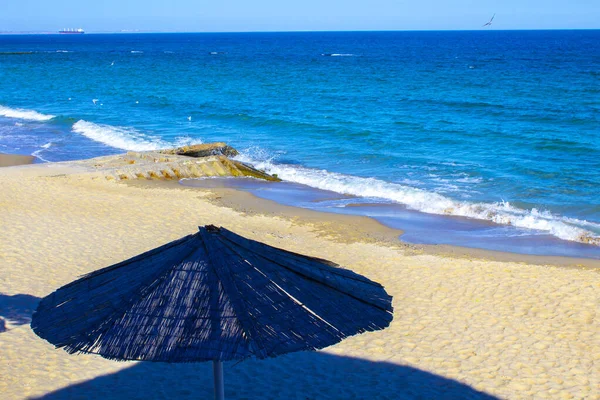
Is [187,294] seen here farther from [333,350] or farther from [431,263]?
[431,263]

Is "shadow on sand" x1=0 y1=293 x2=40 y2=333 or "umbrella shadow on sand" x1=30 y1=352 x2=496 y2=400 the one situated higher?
"umbrella shadow on sand" x1=30 y1=352 x2=496 y2=400

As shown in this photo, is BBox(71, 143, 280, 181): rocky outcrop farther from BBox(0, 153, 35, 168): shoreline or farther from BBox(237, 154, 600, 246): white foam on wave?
BBox(0, 153, 35, 168): shoreline

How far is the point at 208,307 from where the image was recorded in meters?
4.98

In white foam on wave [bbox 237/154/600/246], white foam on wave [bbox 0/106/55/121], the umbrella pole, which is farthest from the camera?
white foam on wave [bbox 0/106/55/121]

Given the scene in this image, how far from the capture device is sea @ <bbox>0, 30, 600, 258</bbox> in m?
16.1

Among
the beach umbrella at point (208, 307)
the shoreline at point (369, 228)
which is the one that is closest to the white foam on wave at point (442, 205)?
the shoreline at point (369, 228)

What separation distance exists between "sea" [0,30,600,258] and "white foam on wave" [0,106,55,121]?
5.3 inches

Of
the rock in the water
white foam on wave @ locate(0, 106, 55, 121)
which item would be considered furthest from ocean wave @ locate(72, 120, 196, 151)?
the rock in the water

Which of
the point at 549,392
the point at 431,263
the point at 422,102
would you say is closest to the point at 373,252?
the point at 431,263

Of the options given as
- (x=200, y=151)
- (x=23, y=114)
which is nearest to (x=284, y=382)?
(x=200, y=151)

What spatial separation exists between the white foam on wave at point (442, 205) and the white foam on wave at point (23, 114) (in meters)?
17.9

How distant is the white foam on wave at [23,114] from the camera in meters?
34.3

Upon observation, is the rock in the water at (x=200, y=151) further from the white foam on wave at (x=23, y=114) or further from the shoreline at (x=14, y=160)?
the white foam on wave at (x=23, y=114)

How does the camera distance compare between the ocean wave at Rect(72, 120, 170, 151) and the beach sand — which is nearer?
the beach sand
